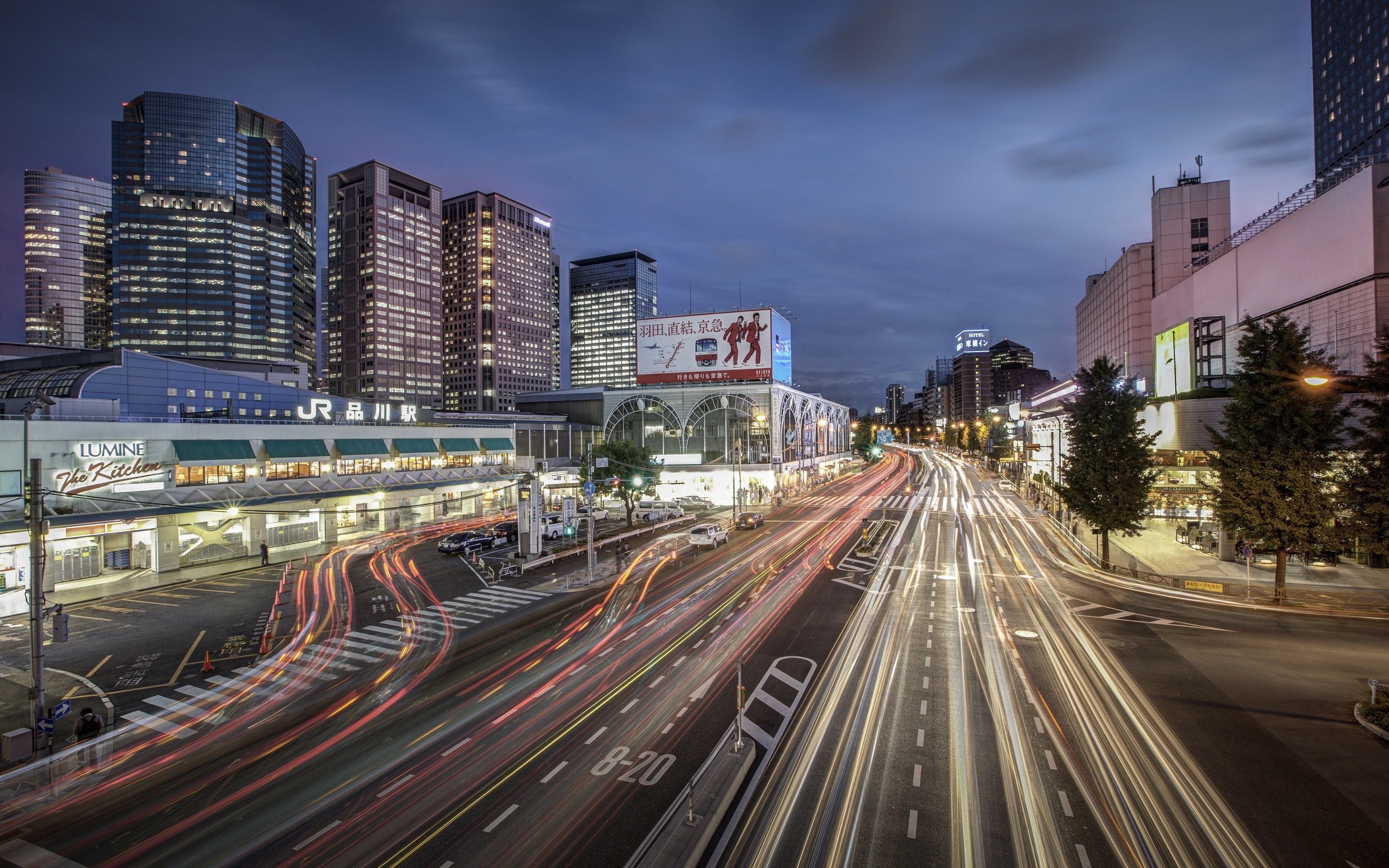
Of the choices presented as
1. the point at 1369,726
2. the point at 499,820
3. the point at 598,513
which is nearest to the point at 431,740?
the point at 499,820

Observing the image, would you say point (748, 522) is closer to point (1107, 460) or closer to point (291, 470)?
point (1107, 460)

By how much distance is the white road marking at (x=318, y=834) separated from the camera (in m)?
11.1

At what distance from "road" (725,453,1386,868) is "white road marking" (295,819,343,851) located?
25.5 feet

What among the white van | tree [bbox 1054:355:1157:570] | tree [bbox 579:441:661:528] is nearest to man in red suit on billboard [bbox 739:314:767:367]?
the white van

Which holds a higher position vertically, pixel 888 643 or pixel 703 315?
pixel 703 315

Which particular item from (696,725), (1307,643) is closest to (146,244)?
(696,725)

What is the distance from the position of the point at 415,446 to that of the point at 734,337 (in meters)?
38.8

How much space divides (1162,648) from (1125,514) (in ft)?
52.5

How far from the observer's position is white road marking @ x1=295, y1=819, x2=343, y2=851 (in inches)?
436

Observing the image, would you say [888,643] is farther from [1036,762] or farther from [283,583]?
[283,583]

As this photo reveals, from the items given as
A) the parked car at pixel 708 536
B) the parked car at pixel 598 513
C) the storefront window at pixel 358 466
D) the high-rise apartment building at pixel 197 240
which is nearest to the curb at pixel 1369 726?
the parked car at pixel 708 536

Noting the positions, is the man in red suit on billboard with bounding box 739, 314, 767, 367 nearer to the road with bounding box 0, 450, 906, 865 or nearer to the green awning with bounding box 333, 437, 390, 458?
the green awning with bounding box 333, 437, 390, 458

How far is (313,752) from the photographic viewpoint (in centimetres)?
1462

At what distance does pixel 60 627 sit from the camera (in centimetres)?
1628
